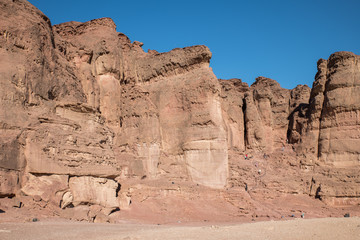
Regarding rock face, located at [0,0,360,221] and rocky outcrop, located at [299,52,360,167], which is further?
rocky outcrop, located at [299,52,360,167]

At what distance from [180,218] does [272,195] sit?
10.2m

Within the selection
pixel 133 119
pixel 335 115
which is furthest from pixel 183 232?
pixel 335 115

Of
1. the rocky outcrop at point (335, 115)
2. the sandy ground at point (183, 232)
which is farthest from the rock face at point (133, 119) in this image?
the sandy ground at point (183, 232)

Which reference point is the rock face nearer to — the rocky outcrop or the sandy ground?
the rocky outcrop

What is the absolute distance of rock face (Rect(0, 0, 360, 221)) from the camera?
17000mm

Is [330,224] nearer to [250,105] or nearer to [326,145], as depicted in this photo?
[326,145]

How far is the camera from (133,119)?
27750 millimetres

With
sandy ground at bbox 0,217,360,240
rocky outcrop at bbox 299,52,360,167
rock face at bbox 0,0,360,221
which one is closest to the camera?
sandy ground at bbox 0,217,360,240

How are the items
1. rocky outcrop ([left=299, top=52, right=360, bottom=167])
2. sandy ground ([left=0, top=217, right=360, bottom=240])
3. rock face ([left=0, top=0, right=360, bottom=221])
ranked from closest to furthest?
sandy ground ([left=0, top=217, right=360, bottom=240]), rock face ([left=0, top=0, right=360, bottom=221]), rocky outcrop ([left=299, top=52, right=360, bottom=167])

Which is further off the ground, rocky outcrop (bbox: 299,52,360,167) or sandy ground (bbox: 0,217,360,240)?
rocky outcrop (bbox: 299,52,360,167)

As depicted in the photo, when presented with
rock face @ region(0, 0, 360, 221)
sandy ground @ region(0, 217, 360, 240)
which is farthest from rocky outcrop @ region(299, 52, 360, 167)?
sandy ground @ region(0, 217, 360, 240)

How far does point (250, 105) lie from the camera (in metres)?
38.0

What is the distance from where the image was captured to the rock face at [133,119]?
17.0 meters

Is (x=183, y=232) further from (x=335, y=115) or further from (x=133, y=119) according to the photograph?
(x=335, y=115)
